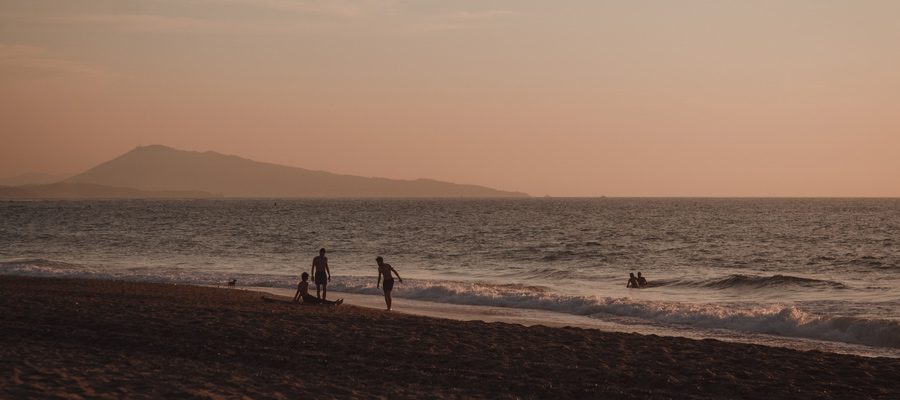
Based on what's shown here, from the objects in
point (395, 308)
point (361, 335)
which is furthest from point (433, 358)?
point (395, 308)

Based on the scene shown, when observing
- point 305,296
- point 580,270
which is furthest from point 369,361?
point 580,270

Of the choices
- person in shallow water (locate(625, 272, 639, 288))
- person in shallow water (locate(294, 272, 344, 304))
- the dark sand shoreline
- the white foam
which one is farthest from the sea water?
the dark sand shoreline

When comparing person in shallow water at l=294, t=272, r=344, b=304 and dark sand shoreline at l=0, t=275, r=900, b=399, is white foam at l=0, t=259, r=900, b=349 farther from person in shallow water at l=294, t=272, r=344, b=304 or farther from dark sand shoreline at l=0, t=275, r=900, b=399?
person in shallow water at l=294, t=272, r=344, b=304

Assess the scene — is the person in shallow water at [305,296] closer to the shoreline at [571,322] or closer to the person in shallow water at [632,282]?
the shoreline at [571,322]

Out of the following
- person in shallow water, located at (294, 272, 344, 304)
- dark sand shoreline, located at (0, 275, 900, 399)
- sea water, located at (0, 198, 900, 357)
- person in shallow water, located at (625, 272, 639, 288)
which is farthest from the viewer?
person in shallow water, located at (625, 272, 639, 288)

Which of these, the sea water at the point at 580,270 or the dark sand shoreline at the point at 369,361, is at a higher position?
the dark sand shoreline at the point at 369,361

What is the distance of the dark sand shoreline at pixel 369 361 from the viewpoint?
10.1m

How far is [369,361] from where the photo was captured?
38.8ft

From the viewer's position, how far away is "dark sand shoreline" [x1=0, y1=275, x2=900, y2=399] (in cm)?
1012

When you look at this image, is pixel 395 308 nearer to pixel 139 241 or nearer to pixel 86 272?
pixel 86 272

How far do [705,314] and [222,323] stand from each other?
45.0ft

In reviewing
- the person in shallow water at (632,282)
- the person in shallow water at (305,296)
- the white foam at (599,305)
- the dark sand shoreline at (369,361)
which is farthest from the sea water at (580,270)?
the dark sand shoreline at (369,361)

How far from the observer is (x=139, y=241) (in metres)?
54.8

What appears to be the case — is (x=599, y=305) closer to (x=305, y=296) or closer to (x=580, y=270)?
(x=305, y=296)
